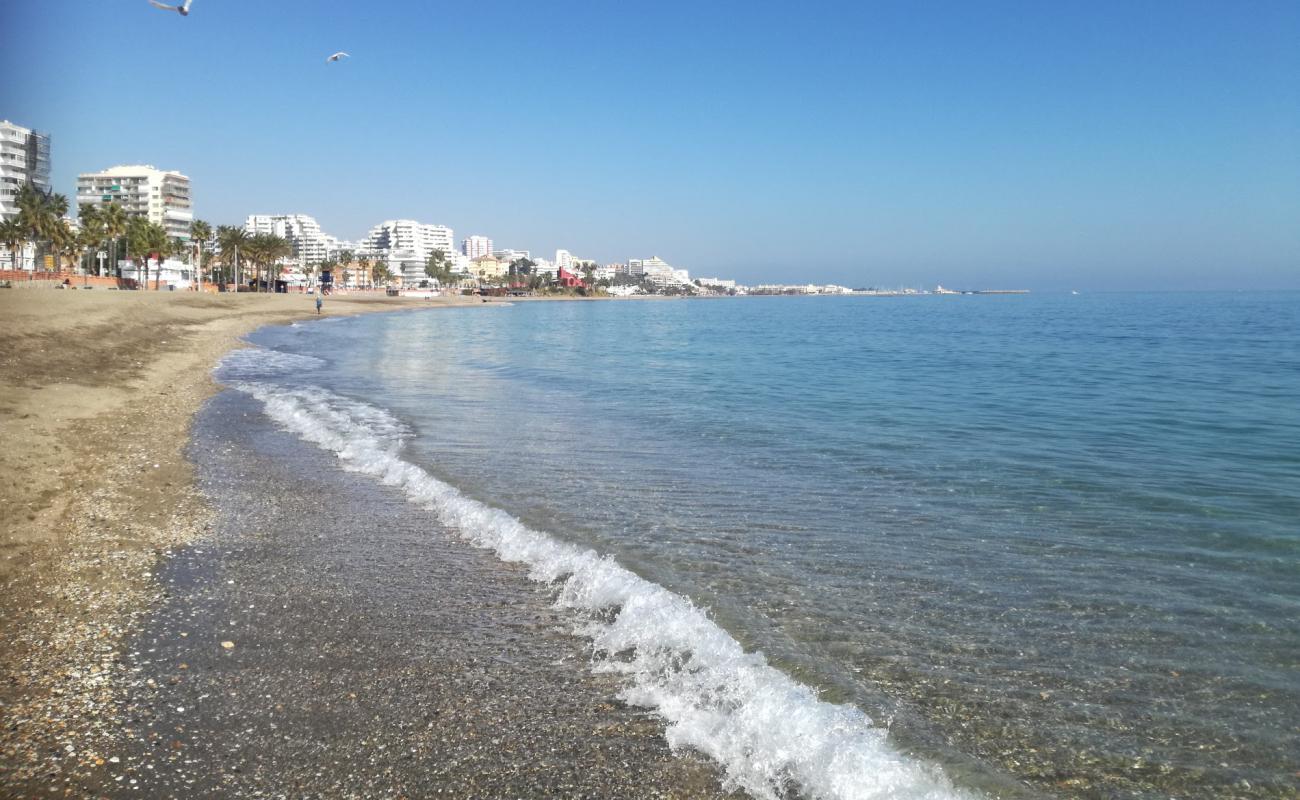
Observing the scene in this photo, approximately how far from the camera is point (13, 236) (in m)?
78.8

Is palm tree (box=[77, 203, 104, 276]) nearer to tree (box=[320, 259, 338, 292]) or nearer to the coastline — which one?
tree (box=[320, 259, 338, 292])

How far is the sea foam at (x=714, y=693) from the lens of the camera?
398cm

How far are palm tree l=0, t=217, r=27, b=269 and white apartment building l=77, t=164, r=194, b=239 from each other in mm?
99504

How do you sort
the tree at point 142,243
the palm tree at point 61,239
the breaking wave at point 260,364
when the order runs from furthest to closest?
the tree at point 142,243 → the palm tree at point 61,239 → the breaking wave at point 260,364

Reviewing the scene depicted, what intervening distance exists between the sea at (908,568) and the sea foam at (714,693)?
0.06 feet

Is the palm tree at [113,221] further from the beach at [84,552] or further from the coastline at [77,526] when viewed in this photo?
the beach at [84,552]

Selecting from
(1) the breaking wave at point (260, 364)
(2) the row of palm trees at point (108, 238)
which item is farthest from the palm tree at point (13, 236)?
(1) the breaking wave at point (260, 364)

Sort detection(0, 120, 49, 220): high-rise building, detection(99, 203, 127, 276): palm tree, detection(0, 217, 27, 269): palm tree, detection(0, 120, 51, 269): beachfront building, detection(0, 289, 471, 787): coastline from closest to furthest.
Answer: detection(0, 289, 471, 787): coastline
detection(0, 120, 49, 220): high-rise building
detection(0, 120, 51, 269): beachfront building
detection(0, 217, 27, 269): palm tree
detection(99, 203, 127, 276): palm tree

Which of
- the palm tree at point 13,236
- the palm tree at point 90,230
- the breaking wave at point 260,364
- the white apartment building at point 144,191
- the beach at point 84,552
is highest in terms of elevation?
the white apartment building at point 144,191

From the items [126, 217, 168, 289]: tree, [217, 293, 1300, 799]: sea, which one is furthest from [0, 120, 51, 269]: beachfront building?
[217, 293, 1300, 799]: sea

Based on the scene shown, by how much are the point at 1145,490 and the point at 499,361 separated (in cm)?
2595

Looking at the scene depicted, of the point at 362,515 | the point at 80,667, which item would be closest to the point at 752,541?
the point at 362,515

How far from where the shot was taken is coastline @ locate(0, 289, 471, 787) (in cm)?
429

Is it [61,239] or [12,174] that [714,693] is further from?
[12,174]
